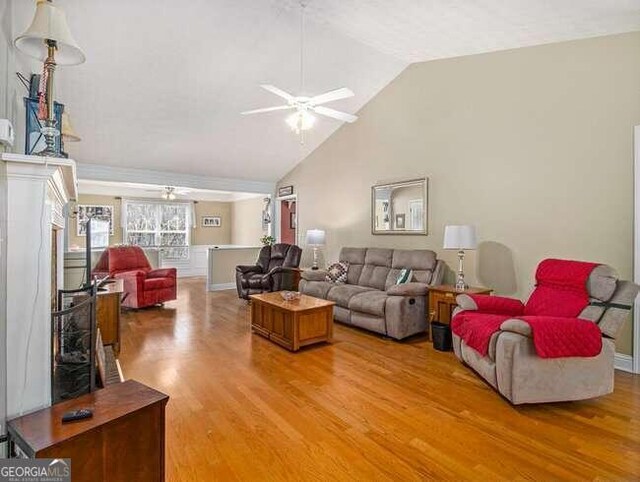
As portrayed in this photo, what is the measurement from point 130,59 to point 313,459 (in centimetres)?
416

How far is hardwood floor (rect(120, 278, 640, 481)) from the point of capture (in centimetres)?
182

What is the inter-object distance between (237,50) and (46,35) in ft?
8.59

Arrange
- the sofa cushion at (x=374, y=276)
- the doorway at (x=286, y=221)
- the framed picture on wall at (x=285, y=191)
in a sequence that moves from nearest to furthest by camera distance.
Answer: the sofa cushion at (x=374, y=276)
the framed picture on wall at (x=285, y=191)
the doorway at (x=286, y=221)

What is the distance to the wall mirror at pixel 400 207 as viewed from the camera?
4762mm

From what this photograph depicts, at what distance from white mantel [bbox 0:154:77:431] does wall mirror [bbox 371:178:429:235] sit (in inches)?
161

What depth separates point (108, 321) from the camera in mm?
3484

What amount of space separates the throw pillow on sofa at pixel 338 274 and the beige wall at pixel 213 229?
5665 mm

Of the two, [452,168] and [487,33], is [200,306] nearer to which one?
[452,168]

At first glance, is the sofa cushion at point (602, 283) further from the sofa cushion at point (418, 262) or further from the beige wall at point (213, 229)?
the beige wall at point (213, 229)

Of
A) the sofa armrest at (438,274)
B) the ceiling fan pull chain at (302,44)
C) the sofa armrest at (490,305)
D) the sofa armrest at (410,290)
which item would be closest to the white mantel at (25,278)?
the ceiling fan pull chain at (302,44)

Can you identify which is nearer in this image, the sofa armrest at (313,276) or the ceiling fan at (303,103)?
the ceiling fan at (303,103)

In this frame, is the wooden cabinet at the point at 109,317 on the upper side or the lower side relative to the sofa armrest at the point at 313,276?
lower

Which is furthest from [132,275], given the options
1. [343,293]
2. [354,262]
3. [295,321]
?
[354,262]

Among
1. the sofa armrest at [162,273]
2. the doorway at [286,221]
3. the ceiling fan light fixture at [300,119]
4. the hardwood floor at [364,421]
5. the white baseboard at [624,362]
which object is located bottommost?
the hardwood floor at [364,421]
